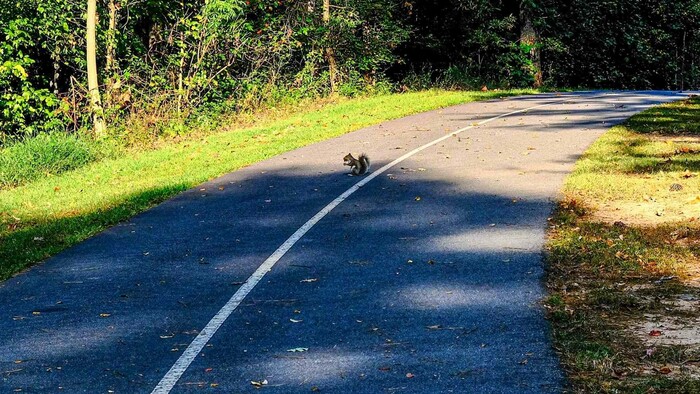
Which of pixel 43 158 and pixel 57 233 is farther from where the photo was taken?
pixel 43 158

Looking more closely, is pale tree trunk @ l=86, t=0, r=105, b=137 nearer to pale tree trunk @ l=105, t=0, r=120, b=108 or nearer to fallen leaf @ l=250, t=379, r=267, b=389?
pale tree trunk @ l=105, t=0, r=120, b=108

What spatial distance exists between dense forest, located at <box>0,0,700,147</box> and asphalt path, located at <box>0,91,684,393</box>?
11.2 meters

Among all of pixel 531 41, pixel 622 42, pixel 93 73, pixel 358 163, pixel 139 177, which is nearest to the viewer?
pixel 358 163

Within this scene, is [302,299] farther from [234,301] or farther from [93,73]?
[93,73]

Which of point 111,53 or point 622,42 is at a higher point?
point 111,53

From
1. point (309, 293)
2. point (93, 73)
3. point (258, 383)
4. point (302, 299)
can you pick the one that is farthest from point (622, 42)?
point (258, 383)

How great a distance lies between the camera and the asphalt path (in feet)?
19.8

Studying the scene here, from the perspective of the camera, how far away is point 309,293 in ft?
26.3

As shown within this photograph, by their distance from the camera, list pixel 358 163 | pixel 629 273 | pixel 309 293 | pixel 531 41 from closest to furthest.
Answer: pixel 309 293, pixel 629 273, pixel 358 163, pixel 531 41

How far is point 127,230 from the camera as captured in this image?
11070mm

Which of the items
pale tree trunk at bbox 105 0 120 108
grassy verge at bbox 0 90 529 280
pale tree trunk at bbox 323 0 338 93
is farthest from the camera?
pale tree trunk at bbox 323 0 338 93

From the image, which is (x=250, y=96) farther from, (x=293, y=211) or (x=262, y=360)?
(x=262, y=360)

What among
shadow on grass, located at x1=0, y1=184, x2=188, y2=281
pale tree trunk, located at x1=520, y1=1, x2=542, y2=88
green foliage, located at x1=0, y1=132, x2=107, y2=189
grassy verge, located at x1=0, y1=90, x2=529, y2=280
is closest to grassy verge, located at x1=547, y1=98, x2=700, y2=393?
shadow on grass, located at x1=0, y1=184, x2=188, y2=281

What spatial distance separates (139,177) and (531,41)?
1100 inches
